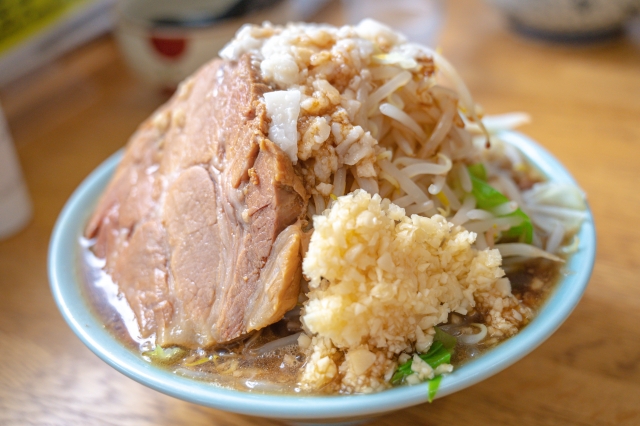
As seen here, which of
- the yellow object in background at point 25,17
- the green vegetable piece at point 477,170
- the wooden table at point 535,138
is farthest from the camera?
the yellow object in background at point 25,17

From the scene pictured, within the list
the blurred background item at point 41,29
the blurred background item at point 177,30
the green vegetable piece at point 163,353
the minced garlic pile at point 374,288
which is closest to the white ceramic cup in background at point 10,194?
the blurred background item at point 177,30

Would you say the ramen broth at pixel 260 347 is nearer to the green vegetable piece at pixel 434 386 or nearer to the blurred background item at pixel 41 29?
the green vegetable piece at pixel 434 386

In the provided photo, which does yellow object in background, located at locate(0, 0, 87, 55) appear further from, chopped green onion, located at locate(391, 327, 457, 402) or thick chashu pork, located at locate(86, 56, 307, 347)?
chopped green onion, located at locate(391, 327, 457, 402)

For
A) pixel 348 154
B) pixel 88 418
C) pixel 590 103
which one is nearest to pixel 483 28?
pixel 590 103

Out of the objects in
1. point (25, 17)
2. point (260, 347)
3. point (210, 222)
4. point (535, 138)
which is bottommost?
point (535, 138)

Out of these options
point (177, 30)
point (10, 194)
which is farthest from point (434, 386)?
point (177, 30)

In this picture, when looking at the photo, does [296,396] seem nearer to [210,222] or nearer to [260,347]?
[260,347]
